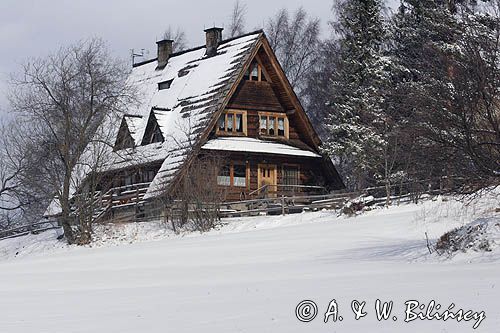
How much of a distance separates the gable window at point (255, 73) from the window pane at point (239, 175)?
4.54 metres

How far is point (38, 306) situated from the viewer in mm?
14484

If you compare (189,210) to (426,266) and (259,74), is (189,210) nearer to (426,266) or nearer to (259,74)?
(259,74)

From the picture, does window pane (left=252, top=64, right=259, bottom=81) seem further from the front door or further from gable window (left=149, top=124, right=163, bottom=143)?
gable window (left=149, top=124, right=163, bottom=143)

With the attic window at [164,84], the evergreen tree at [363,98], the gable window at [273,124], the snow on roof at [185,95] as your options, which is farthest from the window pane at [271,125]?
the attic window at [164,84]

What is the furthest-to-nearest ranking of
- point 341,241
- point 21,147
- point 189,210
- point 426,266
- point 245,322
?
point 21,147 → point 189,210 → point 341,241 → point 426,266 → point 245,322

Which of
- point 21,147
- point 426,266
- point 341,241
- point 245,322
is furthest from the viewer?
point 21,147

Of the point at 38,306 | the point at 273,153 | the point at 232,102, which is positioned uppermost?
the point at 232,102

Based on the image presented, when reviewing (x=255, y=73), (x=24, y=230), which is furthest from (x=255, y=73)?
(x=24, y=230)

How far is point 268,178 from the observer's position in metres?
42.6

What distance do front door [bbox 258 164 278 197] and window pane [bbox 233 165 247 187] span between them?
85 centimetres

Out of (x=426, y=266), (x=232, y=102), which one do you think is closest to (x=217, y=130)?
(x=232, y=102)

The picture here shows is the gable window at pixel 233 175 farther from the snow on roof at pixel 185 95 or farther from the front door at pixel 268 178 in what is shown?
the snow on roof at pixel 185 95

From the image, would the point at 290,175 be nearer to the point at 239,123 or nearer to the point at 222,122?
the point at 239,123

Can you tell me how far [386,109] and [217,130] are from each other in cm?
815
